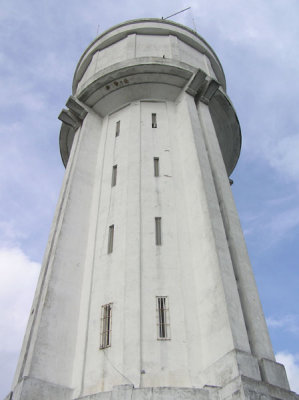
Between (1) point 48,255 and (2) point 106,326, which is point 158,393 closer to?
(2) point 106,326

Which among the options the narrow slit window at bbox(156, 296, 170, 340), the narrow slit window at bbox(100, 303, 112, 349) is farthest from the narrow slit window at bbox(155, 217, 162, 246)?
the narrow slit window at bbox(100, 303, 112, 349)

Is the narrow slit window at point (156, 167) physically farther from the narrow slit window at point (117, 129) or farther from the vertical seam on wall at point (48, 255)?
the vertical seam on wall at point (48, 255)

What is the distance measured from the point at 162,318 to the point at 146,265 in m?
2.14

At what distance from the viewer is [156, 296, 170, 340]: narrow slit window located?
13449 millimetres

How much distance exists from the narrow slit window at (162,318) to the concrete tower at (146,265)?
0.04 m

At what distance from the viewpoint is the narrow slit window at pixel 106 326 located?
13.7m

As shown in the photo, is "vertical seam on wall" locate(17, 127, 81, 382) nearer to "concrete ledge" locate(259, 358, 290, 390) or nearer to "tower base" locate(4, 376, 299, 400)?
"tower base" locate(4, 376, 299, 400)

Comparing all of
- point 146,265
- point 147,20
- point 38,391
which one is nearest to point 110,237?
point 146,265

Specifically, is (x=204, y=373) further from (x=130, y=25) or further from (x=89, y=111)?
(x=130, y=25)

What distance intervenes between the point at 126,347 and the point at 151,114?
504 inches

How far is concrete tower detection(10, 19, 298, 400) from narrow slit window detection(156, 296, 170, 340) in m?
0.04

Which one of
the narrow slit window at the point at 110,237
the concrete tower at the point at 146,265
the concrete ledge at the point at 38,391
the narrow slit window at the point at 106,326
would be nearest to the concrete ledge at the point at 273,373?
the concrete tower at the point at 146,265

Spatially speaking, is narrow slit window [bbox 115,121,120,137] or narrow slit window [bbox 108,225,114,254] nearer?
narrow slit window [bbox 108,225,114,254]

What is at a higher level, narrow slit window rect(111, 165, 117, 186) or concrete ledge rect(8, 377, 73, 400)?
narrow slit window rect(111, 165, 117, 186)
